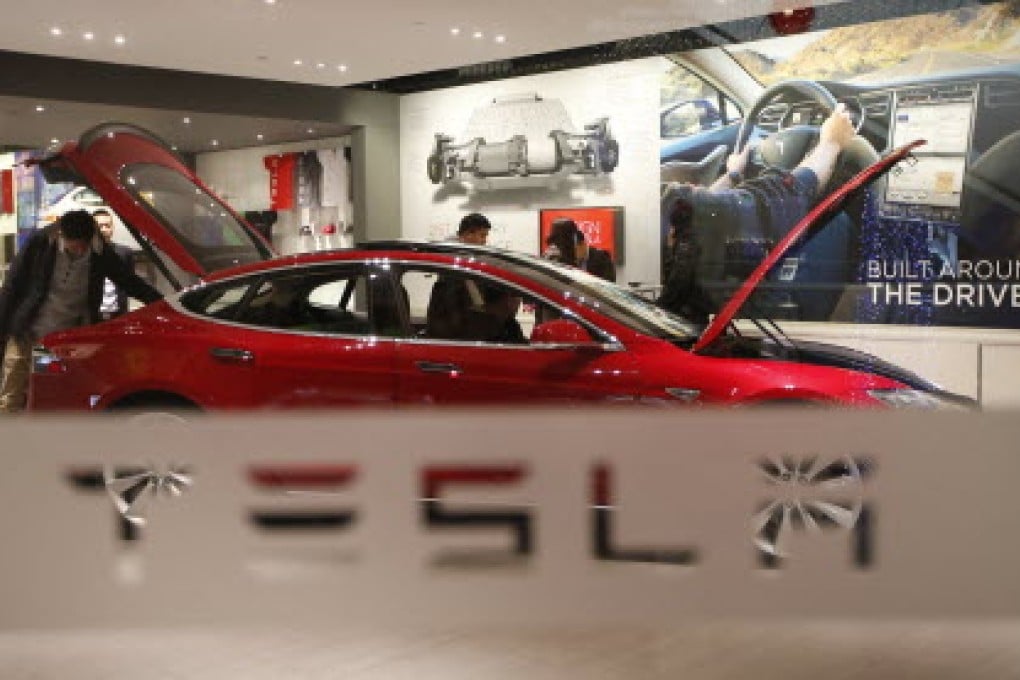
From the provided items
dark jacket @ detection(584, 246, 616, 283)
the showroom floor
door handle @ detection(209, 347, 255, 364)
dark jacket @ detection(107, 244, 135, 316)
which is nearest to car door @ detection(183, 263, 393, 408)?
door handle @ detection(209, 347, 255, 364)

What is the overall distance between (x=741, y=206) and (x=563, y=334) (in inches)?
195

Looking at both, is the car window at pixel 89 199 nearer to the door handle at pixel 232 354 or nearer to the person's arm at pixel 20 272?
the person's arm at pixel 20 272

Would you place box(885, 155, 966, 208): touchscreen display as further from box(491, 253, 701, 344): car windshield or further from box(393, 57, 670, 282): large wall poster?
box(491, 253, 701, 344): car windshield

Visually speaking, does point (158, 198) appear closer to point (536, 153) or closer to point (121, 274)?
point (121, 274)

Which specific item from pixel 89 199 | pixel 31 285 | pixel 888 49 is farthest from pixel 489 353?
pixel 888 49

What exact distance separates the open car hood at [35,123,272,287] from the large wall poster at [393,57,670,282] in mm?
3468

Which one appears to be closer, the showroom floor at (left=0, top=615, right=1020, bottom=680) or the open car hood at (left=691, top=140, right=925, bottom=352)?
the showroom floor at (left=0, top=615, right=1020, bottom=680)

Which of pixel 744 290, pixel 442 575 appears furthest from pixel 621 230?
pixel 442 575

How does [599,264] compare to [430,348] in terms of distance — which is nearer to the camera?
[430,348]

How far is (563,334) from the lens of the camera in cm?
410

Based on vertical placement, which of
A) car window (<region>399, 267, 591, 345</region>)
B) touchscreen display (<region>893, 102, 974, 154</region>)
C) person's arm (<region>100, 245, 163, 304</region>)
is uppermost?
touchscreen display (<region>893, 102, 974, 154</region>)

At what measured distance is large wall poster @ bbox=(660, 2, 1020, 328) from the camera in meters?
7.57

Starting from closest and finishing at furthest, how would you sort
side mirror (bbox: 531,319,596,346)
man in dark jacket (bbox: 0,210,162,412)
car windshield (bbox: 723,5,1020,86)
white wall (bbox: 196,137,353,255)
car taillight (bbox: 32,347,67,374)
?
side mirror (bbox: 531,319,596,346) → car taillight (bbox: 32,347,67,374) → man in dark jacket (bbox: 0,210,162,412) → car windshield (bbox: 723,5,1020,86) → white wall (bbox: 196,137,353,255)

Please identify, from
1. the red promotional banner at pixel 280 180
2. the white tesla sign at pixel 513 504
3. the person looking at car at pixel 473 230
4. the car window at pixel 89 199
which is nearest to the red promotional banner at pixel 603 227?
the red promotional banner at pixel 280 180
